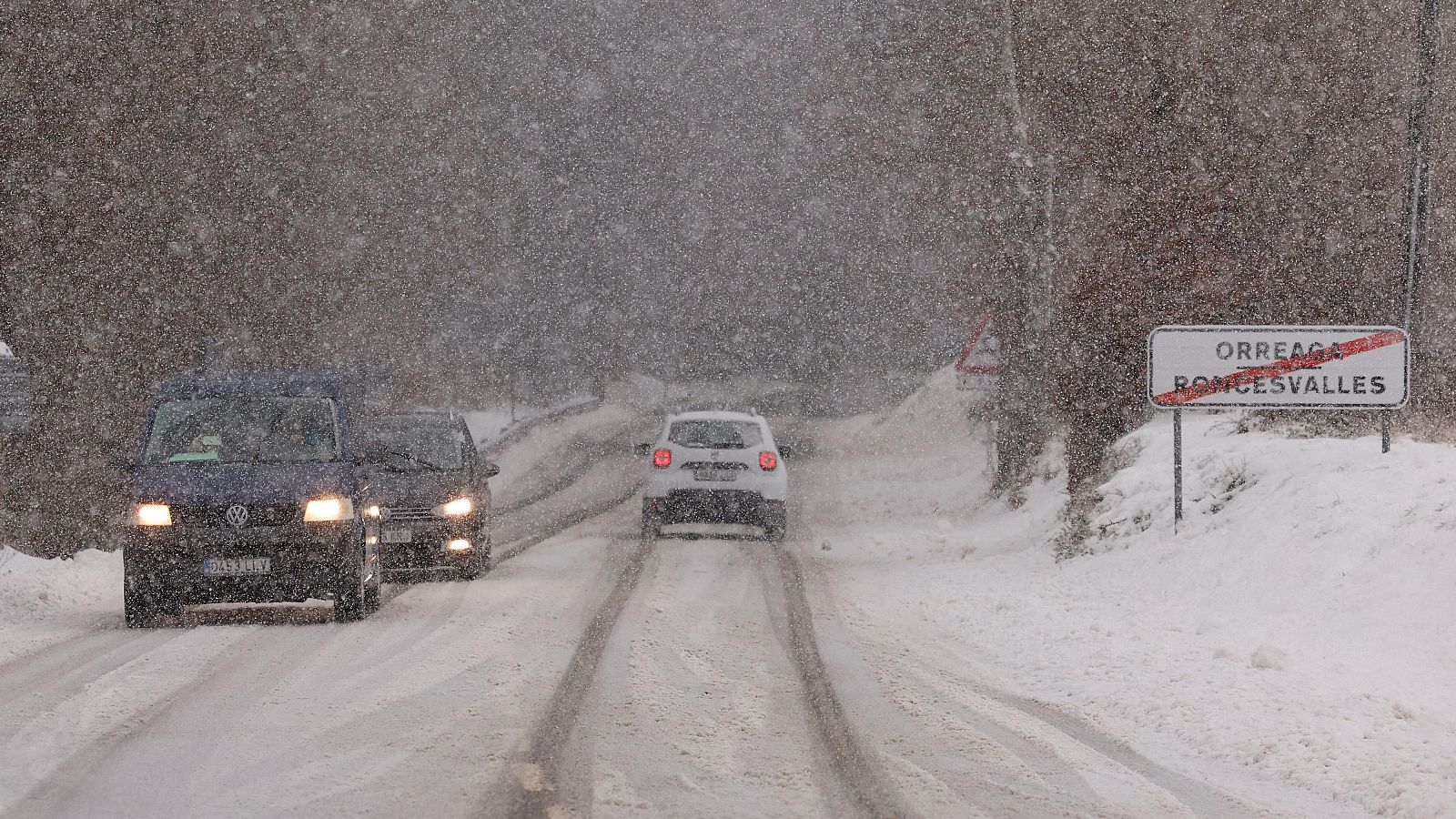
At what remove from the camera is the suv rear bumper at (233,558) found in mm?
Result: 12078

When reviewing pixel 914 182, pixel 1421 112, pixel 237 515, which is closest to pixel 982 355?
pixel 914 182

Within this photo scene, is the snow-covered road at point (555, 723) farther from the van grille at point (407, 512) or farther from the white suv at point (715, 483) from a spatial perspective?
the white suv at point (715, 483)

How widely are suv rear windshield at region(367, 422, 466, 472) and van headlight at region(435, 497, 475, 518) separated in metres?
0.68

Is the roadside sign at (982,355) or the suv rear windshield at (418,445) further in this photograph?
the roadside sign at (982,355)

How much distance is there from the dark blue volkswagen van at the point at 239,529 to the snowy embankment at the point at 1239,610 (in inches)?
164

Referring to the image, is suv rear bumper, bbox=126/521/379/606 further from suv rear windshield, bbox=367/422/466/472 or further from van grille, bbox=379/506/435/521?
suv rear windshield, bbox=367/422/466/472

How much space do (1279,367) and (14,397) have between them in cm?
1170

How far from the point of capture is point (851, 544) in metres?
20.5

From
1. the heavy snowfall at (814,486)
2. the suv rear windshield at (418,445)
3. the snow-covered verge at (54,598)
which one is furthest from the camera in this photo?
the suv rear windshield at (418,445)

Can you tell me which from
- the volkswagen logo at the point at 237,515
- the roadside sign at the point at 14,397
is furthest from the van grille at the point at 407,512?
the volkswagen logo at the point at 237,515

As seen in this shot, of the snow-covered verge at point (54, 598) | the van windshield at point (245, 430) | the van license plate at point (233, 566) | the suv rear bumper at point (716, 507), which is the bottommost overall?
the suv rear bumper at point (716, 507)

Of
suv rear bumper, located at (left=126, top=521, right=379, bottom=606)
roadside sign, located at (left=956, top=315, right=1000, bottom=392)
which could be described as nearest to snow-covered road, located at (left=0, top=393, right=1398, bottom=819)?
suv rear bumper, located at (left=126, top=521, right=379, bottom=606)

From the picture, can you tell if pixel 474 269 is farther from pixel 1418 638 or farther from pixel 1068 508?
pixel 1418 638

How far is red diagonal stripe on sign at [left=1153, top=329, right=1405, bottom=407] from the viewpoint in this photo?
535 inches
